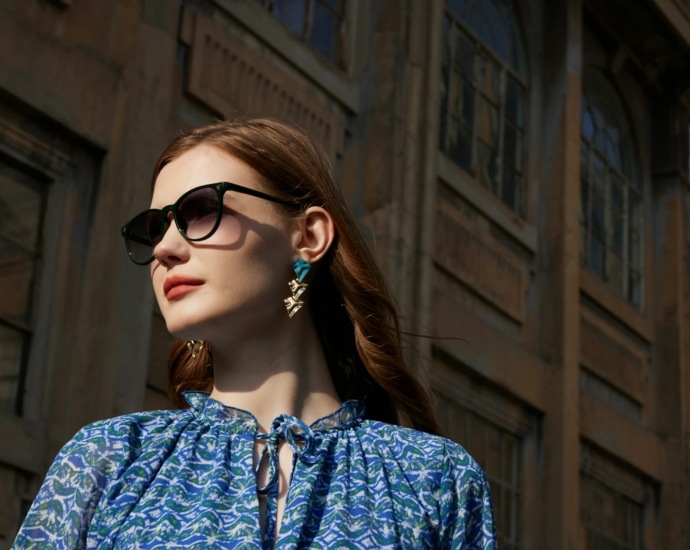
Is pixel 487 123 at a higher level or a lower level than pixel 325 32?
higher

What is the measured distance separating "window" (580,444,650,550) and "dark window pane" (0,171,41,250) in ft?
22.0

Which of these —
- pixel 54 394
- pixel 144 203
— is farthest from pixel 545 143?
pixel 54 394

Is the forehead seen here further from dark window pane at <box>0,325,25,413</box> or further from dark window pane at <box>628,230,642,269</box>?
dark window pane at <box>628,230,642,269</box>

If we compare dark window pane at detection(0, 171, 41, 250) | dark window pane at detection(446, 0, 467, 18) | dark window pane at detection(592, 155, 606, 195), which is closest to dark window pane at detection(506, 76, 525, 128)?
dark window pane at detection(446, 0, 467, 18)

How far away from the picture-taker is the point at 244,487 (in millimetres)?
1916

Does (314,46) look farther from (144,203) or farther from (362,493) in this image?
(362,493)

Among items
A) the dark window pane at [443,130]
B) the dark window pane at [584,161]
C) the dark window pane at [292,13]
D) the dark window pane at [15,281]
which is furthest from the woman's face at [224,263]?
the dark window pane at [584,161]

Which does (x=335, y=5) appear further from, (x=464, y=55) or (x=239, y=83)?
(x=464, y=55)

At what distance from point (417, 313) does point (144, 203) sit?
106 inches

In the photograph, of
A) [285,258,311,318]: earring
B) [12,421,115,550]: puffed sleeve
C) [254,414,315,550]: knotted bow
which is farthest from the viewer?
[285,258,311,318]: earring

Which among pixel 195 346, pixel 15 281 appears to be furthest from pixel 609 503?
pixel 195 346

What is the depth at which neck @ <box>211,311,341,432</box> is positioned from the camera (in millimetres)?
2025

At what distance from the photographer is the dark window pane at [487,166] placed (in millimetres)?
10328

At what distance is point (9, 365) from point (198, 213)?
3.57 meters
